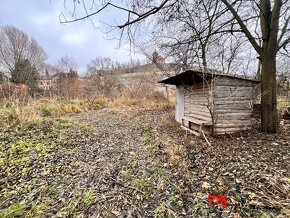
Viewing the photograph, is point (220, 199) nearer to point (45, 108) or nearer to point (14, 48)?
point (45, 108)

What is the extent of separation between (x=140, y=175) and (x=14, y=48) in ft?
65.7

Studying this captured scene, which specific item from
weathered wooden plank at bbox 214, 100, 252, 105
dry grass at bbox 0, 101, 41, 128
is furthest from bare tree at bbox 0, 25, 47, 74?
weathered wooden plank at bbox 214, 100, 252, 105

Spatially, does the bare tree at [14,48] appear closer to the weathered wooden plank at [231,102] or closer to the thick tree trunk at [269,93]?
the weathered wooden plank at [231,102]

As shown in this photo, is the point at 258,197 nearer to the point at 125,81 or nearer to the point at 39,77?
the point at 125,81

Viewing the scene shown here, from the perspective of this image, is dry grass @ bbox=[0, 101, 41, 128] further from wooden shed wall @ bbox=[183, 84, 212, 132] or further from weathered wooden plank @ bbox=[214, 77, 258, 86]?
weathered wooden plank @ bbox=[214, 77, 258, 86]

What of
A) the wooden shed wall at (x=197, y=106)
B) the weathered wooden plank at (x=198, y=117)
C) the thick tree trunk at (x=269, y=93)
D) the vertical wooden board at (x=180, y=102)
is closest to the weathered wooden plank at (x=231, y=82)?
the wooden shed wall at (x=197, y=106)

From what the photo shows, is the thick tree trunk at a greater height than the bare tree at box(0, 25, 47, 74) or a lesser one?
lesser

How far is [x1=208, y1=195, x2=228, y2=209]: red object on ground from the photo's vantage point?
2.25 m

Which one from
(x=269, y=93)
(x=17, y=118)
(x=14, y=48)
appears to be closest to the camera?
(x=269, y=93)

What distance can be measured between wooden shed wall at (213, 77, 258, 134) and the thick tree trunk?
49cm

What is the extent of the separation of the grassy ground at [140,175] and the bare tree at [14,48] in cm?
1622

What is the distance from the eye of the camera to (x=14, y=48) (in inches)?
678

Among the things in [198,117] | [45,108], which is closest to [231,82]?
[198,117]

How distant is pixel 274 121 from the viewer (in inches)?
183
